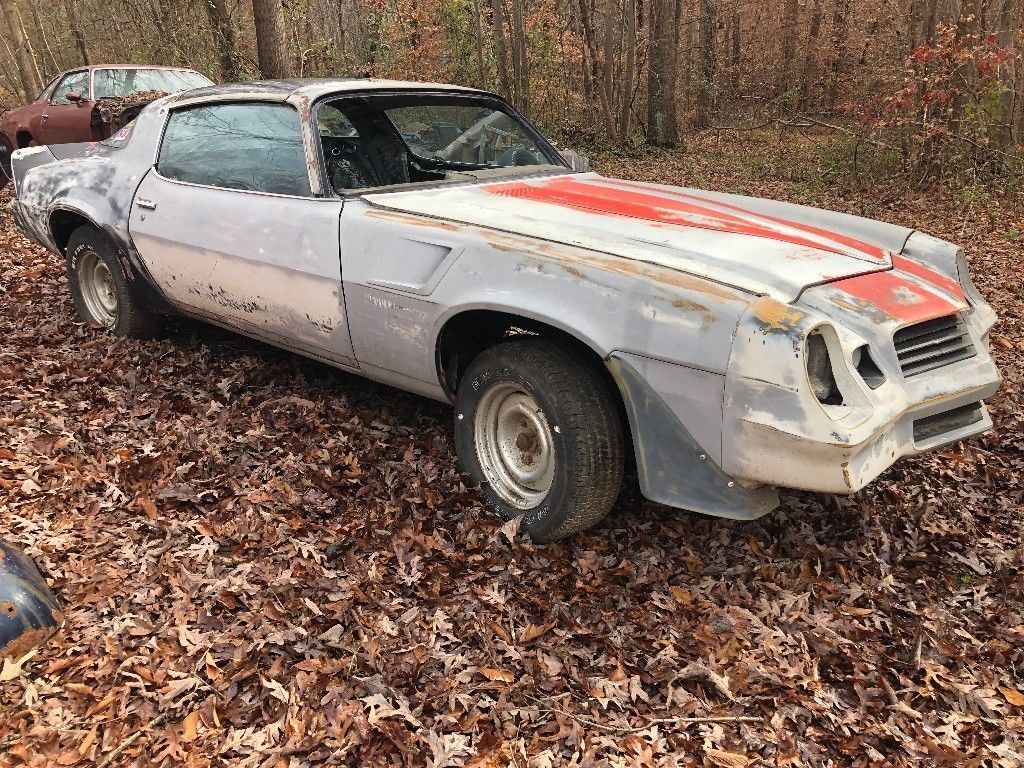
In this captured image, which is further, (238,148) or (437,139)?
(437,139)

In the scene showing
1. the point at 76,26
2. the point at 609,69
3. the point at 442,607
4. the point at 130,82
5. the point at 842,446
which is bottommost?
the point at 442,607

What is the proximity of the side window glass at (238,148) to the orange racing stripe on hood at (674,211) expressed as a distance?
0.92 meters


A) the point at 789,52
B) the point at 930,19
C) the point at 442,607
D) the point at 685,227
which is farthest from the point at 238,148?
the point at 789,52

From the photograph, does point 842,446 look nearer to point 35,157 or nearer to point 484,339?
point 484,339

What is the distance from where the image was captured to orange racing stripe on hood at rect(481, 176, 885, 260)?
10.1 ft

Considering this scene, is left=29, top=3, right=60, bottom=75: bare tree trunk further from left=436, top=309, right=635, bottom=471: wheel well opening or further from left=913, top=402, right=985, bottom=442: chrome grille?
left=913, top=402, right=985, bottom=442: chrome grille

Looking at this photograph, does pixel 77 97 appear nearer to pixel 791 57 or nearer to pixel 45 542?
pixel 45 542

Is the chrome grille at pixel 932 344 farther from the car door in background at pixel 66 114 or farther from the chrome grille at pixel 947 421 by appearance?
the car door in background at pixel 66 114

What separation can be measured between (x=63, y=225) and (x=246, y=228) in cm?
207

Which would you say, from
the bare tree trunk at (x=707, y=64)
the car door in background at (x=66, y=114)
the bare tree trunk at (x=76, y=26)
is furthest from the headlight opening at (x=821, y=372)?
the bare tree trunk at (x=76, y=26)

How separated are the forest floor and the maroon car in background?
6.56 meters

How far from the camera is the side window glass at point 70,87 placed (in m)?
9.70

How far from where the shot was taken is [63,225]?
197 inches

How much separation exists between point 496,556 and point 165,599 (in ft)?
3.93
